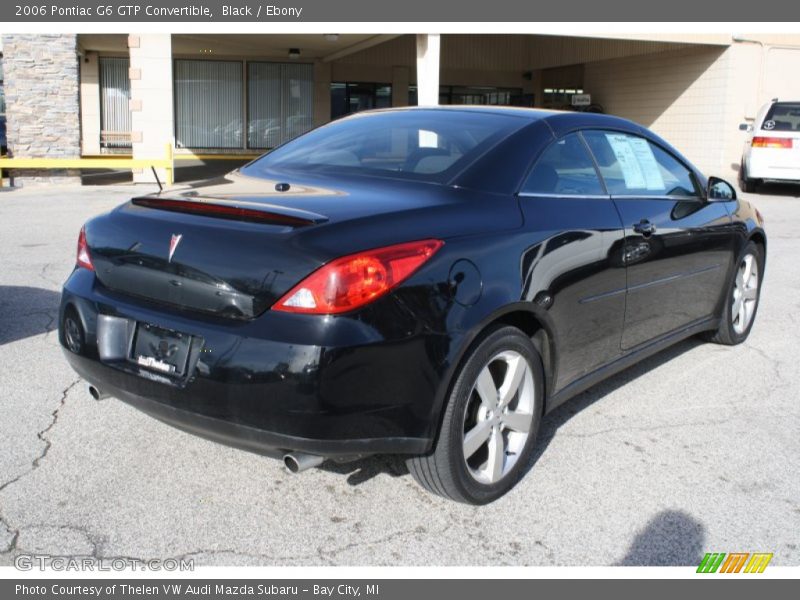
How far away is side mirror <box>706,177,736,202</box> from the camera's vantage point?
5109 mm

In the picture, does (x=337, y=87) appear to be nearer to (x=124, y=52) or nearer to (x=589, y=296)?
(x=124, y=52)

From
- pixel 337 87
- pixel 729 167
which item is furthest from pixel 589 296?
pixel 337 87

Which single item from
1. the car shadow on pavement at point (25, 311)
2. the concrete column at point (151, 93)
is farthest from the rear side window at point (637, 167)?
the concrete column at point (151, 93)

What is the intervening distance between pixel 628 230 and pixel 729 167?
17.2m

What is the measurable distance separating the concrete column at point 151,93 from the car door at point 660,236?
1391 cm

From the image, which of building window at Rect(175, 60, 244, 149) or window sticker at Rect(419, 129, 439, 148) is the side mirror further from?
building window at Rect(175, 60, 244, 149)

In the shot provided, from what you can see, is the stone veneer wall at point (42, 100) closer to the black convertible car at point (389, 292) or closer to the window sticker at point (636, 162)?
the black convertible car at point (389, 292)

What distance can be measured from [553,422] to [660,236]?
1.13 metres

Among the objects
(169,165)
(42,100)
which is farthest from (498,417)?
(42,100)

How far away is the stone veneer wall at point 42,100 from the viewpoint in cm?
1702

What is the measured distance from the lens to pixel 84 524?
3.10 meters

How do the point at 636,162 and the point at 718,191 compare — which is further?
the point at 718,191

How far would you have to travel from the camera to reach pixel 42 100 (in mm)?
17234

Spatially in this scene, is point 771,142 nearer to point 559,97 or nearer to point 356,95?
point 559,97
